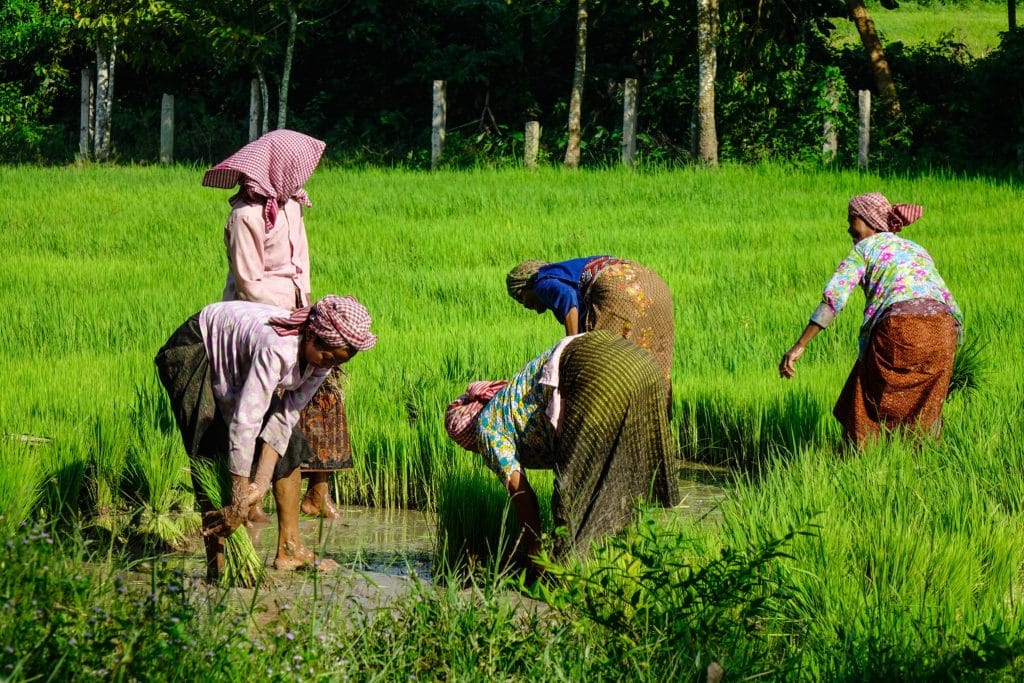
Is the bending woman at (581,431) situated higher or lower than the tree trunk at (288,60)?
lower

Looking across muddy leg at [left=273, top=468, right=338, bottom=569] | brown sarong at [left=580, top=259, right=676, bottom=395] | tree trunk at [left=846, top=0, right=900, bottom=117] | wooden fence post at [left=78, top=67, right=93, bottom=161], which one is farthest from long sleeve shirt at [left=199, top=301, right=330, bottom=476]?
wooden fence post at [left=78, top=67, right=93, bottom=161]

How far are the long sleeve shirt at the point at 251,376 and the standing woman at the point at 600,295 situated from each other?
148 cm

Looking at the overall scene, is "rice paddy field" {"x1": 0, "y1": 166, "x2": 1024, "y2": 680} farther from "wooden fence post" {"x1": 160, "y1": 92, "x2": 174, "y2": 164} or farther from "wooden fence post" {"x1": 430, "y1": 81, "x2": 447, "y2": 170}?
"wooden fence post" {"x1": 160, "y1": 92, "x2": 174, "y2": 164}

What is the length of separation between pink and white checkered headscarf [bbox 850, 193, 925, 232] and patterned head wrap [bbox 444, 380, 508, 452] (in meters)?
2.04

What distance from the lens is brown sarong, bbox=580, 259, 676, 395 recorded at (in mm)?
5578

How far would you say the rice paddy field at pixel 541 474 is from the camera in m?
3.34

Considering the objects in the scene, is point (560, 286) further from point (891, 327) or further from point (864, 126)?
point (864, 126)

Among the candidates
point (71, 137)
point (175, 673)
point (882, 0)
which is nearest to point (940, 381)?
point (175, 673)

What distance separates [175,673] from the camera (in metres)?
2.91

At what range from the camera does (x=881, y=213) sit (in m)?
5.72

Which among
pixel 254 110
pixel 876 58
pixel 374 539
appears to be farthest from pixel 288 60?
pixel 374 539

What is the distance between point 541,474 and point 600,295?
818 millimetres

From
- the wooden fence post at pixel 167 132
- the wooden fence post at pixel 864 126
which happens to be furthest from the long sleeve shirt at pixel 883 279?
the wooden fence post at pixel 167 132

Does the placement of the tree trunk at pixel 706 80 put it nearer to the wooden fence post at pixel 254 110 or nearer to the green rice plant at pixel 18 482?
the wooden fence post at pixel 254 110
